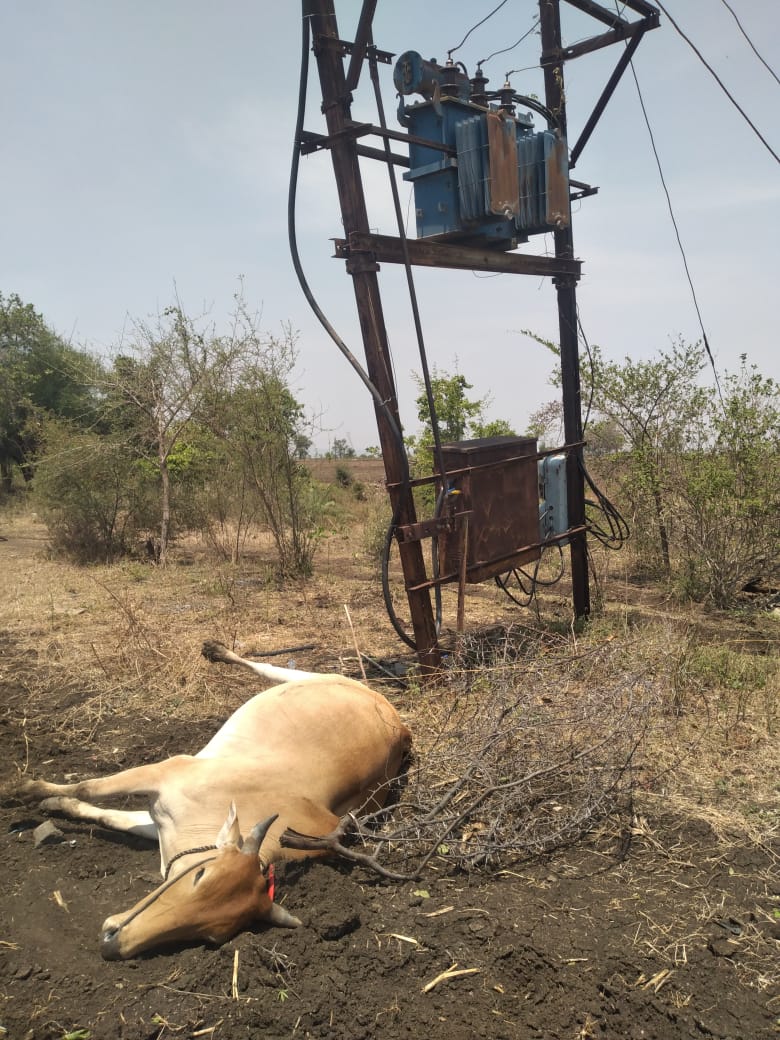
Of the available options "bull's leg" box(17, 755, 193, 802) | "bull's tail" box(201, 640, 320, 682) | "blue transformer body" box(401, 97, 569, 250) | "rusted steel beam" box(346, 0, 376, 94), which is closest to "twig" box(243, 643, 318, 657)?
"bull's tail" box(201, 640, 320, 682)

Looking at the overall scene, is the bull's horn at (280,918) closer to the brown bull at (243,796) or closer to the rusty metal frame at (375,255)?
the brown bull at (243,796)

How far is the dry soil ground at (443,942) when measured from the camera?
2643 mm

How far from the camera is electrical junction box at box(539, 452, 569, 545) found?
304 inches

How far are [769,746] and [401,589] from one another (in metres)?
5.94

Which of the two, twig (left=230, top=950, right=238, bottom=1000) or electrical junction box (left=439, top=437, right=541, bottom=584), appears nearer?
twig (left=230, top=950, right=238, bottom=1000)

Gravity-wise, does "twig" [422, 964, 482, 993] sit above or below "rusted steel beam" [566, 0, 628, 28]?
below

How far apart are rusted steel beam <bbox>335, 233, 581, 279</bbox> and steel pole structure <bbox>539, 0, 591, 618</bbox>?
204 mm

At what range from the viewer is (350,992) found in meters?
2.78

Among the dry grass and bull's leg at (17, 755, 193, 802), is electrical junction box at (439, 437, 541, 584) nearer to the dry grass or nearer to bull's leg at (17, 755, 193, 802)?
the dry grass

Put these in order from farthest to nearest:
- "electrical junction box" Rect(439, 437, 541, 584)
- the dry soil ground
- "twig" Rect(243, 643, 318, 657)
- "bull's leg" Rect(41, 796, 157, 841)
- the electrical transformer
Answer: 1. "twig" Rect(243, 643, 318, 657)
2. "electrical junction box" Rect(439, 437, 541, 584)
3. the electrical transformer
4. "bull's leg" Rect(41, 796, 157, 841)
5. the dry soil ground

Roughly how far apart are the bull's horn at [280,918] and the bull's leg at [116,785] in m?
0.85

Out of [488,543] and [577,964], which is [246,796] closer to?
[577,964]

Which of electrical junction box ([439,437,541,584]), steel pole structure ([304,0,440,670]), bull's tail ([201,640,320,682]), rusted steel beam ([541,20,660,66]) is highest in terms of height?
rusted steel beam ([541,20,660,66])

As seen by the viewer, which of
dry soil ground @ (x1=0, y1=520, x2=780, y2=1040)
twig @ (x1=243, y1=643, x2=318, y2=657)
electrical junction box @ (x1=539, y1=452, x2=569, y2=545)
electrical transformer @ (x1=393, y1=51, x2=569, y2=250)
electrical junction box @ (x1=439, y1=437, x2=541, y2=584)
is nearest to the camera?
dry soil ground @ (x1=0, y1=520, x2=780, y2=1040)
